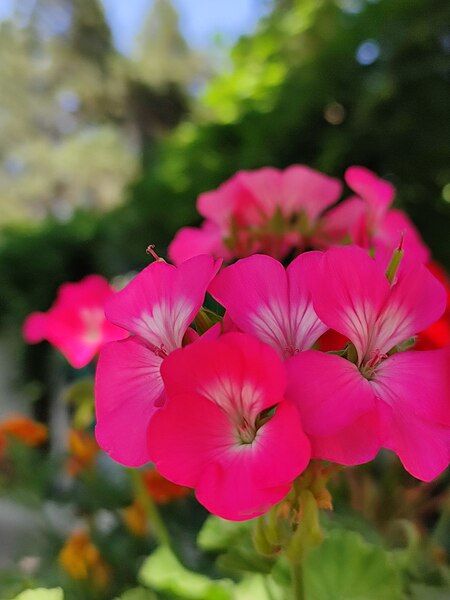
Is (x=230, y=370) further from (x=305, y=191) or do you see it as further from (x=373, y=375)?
(x=305, y=191)

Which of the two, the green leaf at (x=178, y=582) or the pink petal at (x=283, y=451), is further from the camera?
the green leaf at (x=178, y=582)

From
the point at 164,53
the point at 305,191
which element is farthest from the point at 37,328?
the point at 164,53

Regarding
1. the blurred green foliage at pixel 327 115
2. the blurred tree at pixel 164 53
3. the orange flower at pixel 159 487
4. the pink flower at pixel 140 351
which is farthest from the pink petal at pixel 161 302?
the blurred tree at pixel 164 53

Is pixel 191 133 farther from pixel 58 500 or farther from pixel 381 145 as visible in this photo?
pixel 58 500

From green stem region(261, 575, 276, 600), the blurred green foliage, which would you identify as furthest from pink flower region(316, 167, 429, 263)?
the blurred green foliage

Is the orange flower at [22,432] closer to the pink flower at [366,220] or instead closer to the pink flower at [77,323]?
the pink flower at [77,323]

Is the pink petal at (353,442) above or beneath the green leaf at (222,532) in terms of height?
above

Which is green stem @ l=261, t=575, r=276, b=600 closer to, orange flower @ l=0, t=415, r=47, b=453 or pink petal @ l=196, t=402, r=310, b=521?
pink petal @ l=196, t=402, r=310, b=521
